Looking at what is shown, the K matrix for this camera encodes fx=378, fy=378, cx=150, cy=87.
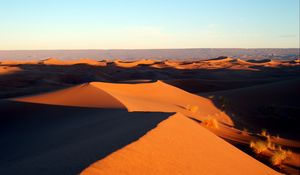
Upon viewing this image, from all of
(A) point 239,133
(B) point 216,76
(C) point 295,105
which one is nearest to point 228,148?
(A) point 239,133

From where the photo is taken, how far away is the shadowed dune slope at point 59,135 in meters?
4.90

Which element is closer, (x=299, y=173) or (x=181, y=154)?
(x=181, y=154)

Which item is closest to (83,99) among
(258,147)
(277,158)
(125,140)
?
(258,147)

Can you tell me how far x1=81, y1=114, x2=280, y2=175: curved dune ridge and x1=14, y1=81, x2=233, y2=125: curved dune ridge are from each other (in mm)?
4047

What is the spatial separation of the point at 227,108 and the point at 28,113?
12721 millimetres

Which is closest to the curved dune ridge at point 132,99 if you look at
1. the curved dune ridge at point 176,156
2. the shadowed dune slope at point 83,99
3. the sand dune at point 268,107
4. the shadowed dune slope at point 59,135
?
the shadowed dune slope at point 83,99

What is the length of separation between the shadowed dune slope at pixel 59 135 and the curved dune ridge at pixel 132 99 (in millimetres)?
1043

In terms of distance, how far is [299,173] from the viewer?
327 inches

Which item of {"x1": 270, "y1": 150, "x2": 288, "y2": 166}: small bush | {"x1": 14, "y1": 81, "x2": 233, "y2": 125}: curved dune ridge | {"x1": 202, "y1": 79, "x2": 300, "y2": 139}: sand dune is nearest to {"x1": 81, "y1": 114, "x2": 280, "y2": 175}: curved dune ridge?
{"x1": 270, "y1": 150, "x2": 288, "y2": 166}: small bush

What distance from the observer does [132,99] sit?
15.6 m

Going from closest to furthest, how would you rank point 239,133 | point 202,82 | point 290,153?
point 290,153 → point 239,133 → point 202,82

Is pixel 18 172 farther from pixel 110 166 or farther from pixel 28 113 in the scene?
pixel 28 113

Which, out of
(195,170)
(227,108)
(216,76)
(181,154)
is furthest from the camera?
(216,76)

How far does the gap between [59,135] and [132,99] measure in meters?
7.51
